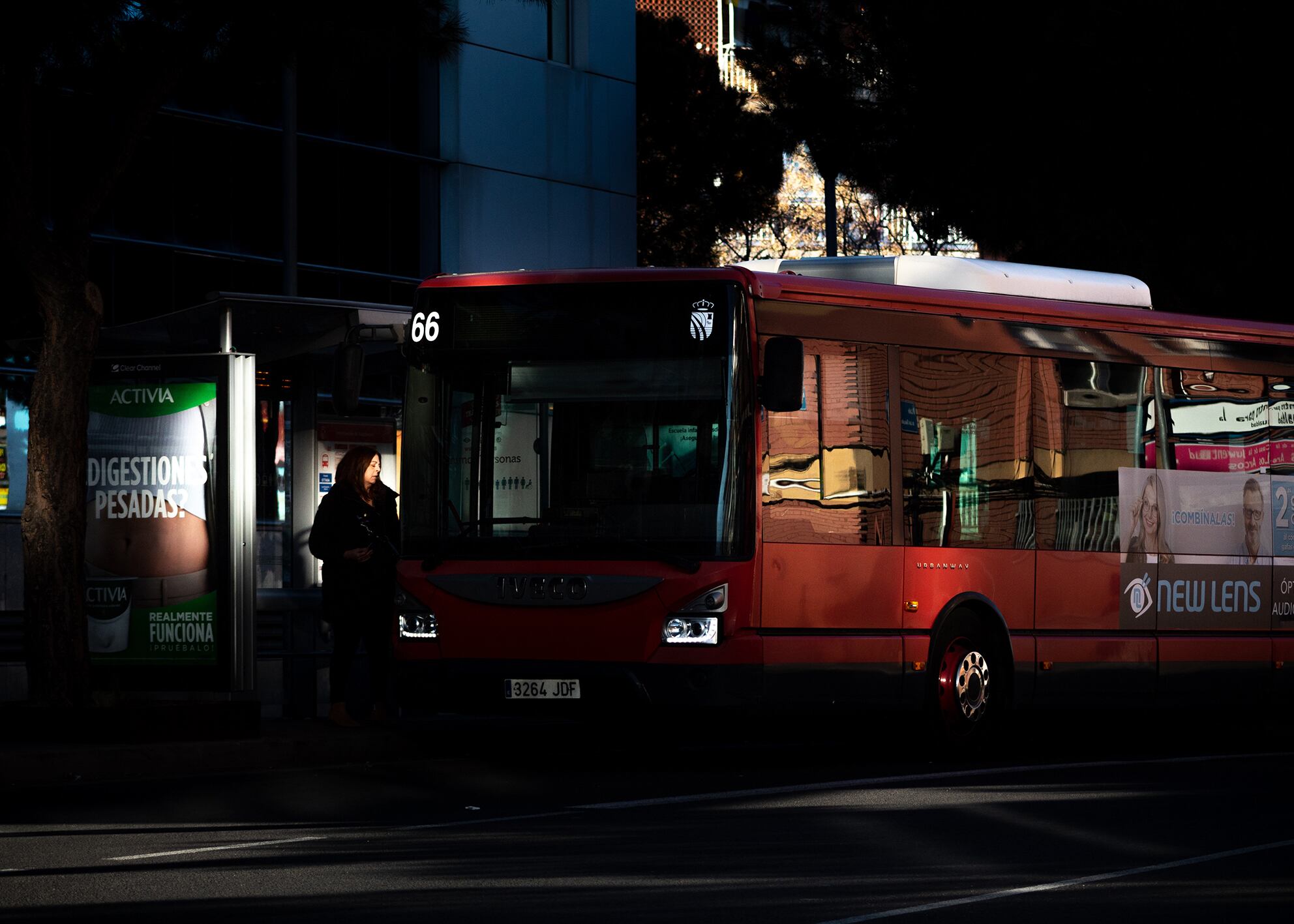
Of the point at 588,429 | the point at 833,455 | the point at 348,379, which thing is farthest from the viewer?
the point at 348,379

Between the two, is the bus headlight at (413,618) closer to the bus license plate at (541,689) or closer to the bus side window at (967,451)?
the bus license plate at (541,689)

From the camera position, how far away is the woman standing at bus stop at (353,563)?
14.7 meters

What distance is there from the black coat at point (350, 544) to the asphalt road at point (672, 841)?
1234 mm

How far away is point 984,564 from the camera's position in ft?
45.1

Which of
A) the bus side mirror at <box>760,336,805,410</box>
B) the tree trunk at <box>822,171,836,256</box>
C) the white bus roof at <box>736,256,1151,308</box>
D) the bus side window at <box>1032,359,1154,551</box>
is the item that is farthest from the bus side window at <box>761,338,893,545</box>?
the tree trunk at <box>822,171,836,256</box>

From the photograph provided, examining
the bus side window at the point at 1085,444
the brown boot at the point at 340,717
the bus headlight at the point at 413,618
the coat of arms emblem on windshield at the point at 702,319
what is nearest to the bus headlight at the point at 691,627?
the bus headlight at the point at 413,618

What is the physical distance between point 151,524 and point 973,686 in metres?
5.08

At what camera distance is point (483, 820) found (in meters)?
10.4

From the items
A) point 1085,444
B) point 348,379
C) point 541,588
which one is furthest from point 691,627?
point 1085,444

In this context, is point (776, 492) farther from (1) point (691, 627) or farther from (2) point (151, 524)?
(2) point (151, 524)

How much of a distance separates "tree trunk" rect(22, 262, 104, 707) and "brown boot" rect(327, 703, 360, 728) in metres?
1.57

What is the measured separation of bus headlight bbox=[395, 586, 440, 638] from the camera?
506 inches

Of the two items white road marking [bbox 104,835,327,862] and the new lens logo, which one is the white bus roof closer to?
the new lens logo

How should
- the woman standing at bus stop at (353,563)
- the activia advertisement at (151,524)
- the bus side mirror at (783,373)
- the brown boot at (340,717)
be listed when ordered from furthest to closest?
the woman standing at bus stop at (353,563) → the brown boot at (340,717) → the activia advertisement at (151,524) → the bus side mirror at (783,373)
